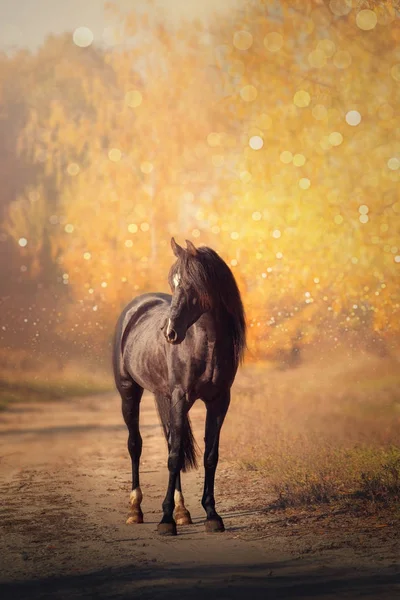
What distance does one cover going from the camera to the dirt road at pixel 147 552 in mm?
4383

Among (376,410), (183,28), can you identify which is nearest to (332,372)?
(376,410)

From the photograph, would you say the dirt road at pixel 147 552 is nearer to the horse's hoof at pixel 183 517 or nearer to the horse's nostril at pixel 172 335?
the horse's hoof at pixel 183 517

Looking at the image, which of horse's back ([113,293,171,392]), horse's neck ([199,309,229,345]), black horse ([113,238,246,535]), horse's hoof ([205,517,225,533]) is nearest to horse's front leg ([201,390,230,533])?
black horse ([113,238,246,535])

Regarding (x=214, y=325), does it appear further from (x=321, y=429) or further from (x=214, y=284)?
(x=321, y=429)

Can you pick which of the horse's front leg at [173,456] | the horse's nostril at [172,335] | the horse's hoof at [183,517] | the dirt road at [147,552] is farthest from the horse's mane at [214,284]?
the dirt road at [147,552]

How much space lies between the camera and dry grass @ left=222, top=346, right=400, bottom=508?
23.2ft

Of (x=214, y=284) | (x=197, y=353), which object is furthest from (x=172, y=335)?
(x=214, y=284)

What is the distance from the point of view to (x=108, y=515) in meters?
6.61

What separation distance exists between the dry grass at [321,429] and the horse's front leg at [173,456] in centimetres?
116

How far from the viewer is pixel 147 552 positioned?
5.25 metres

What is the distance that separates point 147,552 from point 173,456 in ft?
2.69

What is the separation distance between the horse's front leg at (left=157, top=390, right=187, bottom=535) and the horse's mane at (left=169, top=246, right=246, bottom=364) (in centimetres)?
51

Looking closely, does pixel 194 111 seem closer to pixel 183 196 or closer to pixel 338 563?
pixel 183 196

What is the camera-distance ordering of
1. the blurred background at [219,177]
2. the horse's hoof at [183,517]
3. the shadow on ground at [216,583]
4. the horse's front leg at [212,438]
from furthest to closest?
the blurred background at [219,177]
the horse's hoof at [183,517]
the horse's front leg at [212,438]
the shadow on ground at [216,583]
